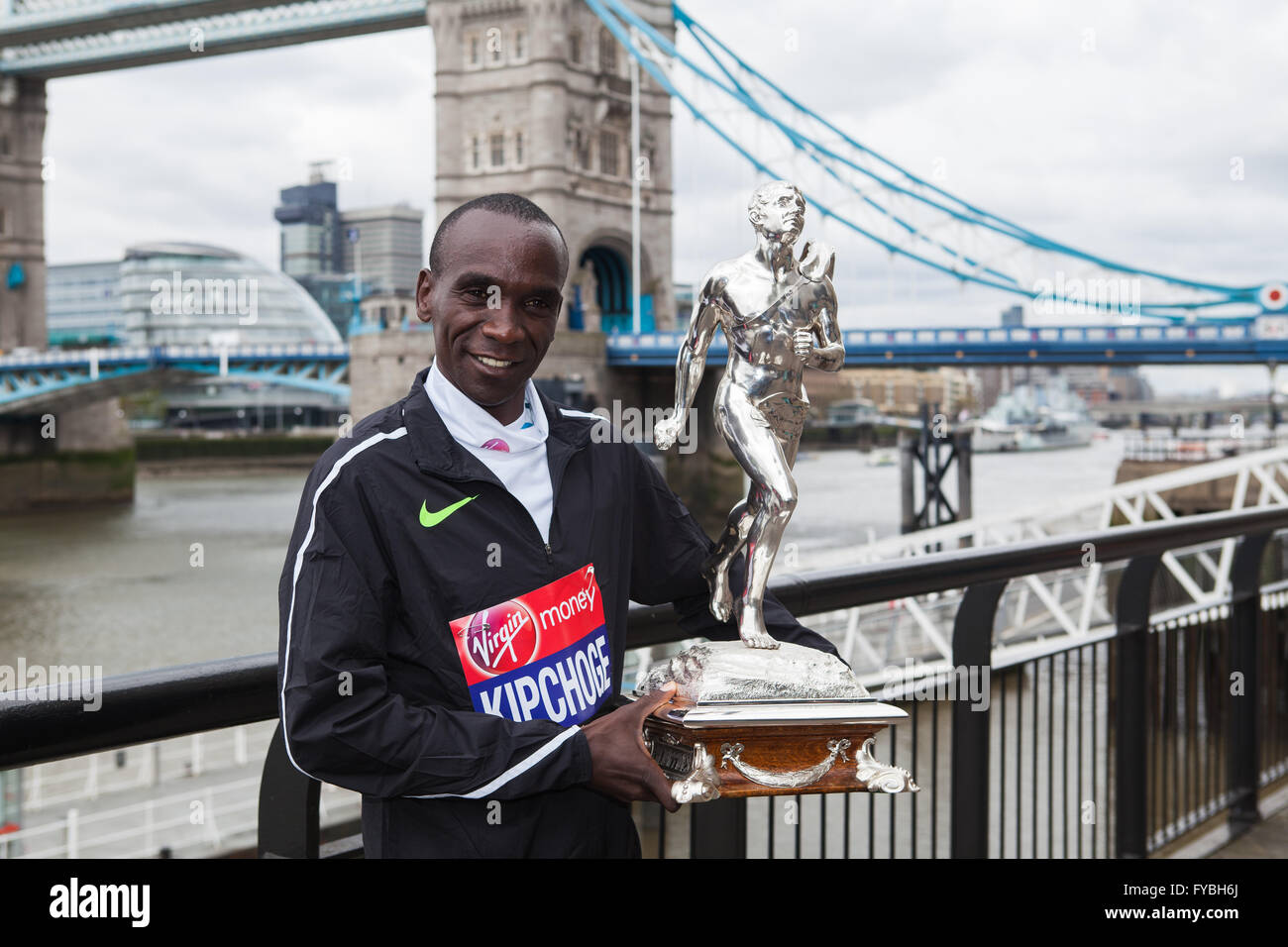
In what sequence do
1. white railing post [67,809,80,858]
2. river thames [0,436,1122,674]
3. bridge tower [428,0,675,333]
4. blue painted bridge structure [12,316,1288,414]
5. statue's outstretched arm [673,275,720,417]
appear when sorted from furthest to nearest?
bridge tower [428,0,675,333], blue painted bridge structure [12,316,1288,414], river thames [0,436,1122,674], white railing post [67,809,80,858], statue's outstretched arm [673,275,720,417]

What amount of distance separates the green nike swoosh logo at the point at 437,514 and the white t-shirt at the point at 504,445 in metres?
0.06

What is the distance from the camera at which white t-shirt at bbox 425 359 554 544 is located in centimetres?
142

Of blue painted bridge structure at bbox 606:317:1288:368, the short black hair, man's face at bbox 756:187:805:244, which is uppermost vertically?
blue painted bridge structure at bbox 606:317:1288:368

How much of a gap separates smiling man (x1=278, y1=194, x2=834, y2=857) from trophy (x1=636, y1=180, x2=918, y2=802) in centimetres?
10

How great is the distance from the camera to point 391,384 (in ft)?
90.1

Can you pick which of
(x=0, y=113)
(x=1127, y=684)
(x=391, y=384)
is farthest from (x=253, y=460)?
(x=1127, y=684)

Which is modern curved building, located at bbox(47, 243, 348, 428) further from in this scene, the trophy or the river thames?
the trophy

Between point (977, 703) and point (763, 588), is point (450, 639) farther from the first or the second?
A: point (977, 703)

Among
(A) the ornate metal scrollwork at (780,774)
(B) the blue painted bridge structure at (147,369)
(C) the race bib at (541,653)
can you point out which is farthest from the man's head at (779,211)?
(B) the blue painted bridge structure at (147,369)

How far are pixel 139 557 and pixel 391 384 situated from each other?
6.40 meters

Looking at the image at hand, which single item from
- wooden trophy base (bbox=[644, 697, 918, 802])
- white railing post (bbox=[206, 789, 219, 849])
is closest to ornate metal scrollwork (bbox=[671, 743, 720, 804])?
wooden trophy base (bbox=[644, 697, 918, 802])

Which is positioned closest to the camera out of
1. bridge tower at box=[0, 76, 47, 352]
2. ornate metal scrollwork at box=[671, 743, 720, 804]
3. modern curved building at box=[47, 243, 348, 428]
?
ornate metal scrollwork at box=[671, 743, 720, 804]

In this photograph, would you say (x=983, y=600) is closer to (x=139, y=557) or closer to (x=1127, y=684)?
(x=1127, y=684)
